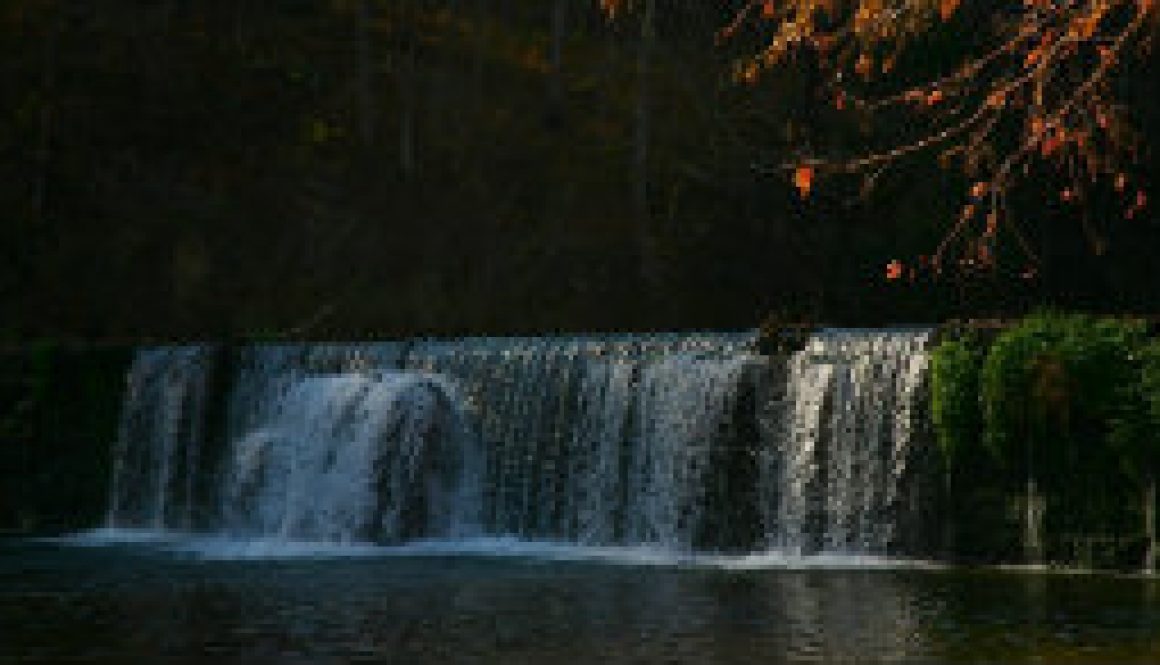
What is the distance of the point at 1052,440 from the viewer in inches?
786

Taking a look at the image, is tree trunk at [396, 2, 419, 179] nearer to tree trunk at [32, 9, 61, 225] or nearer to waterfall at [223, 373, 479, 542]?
tree trunk at [32, 9, 61, 225]

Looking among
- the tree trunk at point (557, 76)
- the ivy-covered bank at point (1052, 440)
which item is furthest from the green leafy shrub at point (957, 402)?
the tree trunk at point (557, 76)

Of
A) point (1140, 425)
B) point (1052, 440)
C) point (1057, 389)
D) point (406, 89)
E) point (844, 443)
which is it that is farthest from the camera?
point (406, 89)

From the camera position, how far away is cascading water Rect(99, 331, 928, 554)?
21672 millimetres

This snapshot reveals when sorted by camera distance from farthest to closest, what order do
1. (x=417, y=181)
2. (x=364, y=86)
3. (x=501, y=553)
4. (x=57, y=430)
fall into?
(x=364, y=86) → (x=417, y=181) → (x=57, y=430) → (x=501, y=553)

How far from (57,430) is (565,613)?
16.3m

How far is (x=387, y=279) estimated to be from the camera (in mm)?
41812

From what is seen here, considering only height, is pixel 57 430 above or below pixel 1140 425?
above

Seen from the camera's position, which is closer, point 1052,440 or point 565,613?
point 565,613

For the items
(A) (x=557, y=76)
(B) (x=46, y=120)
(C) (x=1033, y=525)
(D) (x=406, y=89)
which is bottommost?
(C) (x=1033, y=525)

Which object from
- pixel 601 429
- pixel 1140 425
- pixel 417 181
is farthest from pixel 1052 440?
pixel 417 181

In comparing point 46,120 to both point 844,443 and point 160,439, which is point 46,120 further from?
point 844,443

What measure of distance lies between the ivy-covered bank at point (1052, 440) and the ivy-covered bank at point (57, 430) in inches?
552

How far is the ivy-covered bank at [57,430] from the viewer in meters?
29.3
